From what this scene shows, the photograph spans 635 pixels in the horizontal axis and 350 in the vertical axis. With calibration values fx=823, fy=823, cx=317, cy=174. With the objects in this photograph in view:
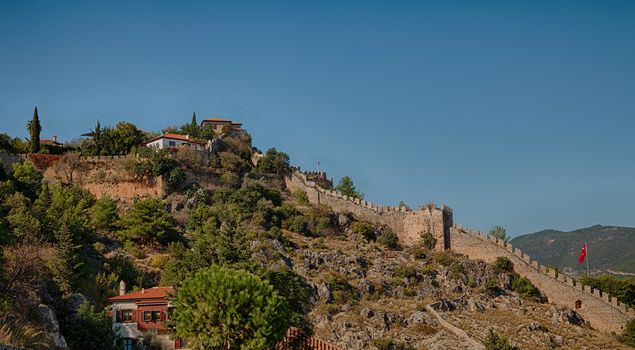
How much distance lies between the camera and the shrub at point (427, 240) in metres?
63.9

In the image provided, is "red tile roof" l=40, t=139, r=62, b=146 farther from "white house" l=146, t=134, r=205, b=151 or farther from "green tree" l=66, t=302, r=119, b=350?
"green tree" l=66, t=302, r=119, b=350

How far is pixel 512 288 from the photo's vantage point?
59219 mm

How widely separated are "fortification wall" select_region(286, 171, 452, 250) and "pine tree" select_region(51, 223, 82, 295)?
26384 mm

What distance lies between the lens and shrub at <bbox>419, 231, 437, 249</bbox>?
2514 inches

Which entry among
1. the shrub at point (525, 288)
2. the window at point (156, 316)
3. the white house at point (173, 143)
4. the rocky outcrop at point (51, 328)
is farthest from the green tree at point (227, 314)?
the white house at point (173, 143)

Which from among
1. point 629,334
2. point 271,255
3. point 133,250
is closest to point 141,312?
point 133,250

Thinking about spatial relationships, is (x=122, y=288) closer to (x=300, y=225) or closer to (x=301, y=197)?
(x=300, y=225)

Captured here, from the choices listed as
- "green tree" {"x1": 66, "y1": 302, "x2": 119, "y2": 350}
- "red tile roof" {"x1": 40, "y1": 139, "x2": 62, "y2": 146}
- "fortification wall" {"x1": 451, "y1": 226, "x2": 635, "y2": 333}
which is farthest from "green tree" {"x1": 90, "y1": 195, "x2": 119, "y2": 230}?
"fortification wall" {"x1": 451, "y1": 226, "x2": 635, "y2": 333}

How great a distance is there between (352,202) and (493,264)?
1347 centimetres

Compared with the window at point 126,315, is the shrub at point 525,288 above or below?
above

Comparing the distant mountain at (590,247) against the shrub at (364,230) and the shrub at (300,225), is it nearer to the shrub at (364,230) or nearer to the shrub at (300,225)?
the shrub at (364,230)

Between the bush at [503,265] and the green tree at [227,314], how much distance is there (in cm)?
3296

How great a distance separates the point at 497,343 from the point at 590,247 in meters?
84.0

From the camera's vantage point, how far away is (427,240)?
63.9 metres
